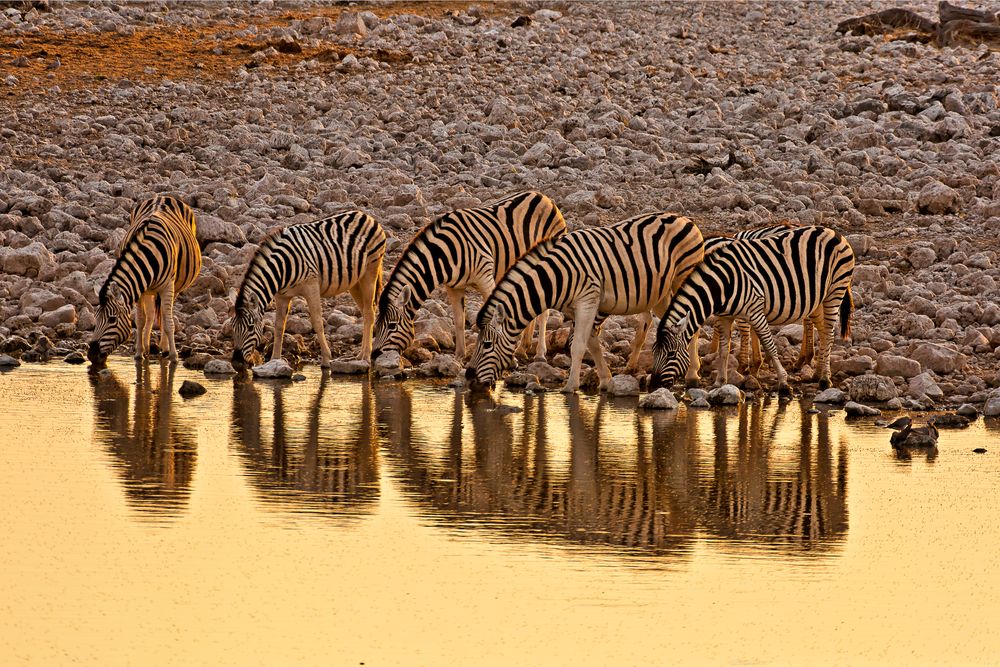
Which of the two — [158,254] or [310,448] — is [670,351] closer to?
[310,448]

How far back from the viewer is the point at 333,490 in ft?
30.1

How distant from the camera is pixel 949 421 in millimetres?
11695

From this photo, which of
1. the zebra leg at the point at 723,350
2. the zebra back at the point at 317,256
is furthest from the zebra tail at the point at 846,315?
the zebra back at the point at 317,256

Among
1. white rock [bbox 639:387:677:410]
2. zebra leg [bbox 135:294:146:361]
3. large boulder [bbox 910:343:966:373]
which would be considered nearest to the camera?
white rock [bbox 639:387:677:410]

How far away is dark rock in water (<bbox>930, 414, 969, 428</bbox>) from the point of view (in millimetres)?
11688

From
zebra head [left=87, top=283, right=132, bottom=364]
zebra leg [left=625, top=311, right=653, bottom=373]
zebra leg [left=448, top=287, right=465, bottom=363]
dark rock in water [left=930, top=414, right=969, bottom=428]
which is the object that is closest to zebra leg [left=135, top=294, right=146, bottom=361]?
zebra head [left=87, top=283, right=132, bottom=364]

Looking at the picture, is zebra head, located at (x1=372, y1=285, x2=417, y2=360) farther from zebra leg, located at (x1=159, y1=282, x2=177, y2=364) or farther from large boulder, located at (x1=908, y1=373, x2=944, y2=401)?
large boulder, located at (x1=908, y1=373, x2=944, y2=401)

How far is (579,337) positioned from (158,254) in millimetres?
4347

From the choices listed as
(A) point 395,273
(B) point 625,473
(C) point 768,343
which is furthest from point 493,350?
(B) point 625,473

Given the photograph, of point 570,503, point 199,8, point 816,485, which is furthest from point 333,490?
point 199,8

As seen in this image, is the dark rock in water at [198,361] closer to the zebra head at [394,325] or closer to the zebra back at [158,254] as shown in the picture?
the zebra back at [158,254]

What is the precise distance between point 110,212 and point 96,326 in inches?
227

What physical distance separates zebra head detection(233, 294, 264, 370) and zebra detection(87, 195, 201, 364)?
81 centimetres

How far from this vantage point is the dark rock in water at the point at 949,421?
1169cm
